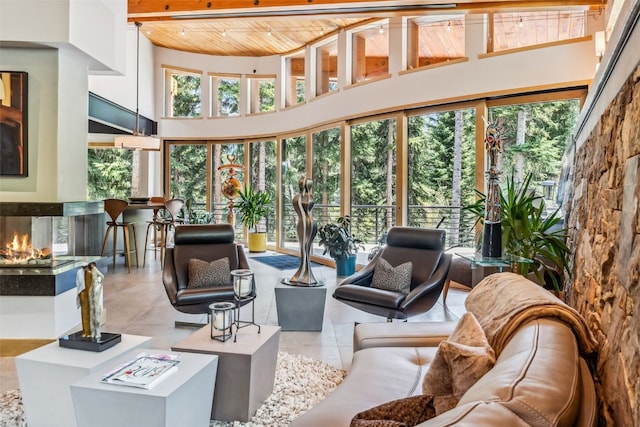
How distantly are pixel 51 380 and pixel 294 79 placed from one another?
827cm

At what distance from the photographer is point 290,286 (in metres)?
4.27

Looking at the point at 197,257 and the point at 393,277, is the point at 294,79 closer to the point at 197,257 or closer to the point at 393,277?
the point at 197,257

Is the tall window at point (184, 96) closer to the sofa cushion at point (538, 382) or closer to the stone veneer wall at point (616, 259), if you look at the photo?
the stone veneer wall at point (616, 259)

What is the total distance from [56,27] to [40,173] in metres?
1.26

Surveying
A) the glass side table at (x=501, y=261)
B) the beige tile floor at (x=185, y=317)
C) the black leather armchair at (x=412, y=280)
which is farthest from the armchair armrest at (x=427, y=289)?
the beige tile floor at (x=185, y=317)

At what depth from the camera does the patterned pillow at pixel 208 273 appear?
4.28 metres

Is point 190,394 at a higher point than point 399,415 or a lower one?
lower

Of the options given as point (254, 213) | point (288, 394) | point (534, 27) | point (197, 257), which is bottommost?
point (288, 394)

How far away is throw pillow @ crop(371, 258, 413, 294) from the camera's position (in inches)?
159

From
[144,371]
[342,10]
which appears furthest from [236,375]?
[342,10]

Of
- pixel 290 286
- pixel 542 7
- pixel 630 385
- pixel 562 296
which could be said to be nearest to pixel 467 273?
pixel 562 296

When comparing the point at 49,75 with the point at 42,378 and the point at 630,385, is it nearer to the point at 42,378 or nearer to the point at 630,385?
the point at 42,378

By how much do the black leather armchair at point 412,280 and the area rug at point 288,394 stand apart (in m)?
0.70

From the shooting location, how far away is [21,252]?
13.1 ft
